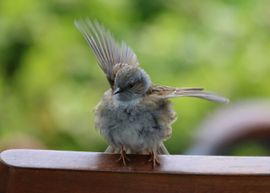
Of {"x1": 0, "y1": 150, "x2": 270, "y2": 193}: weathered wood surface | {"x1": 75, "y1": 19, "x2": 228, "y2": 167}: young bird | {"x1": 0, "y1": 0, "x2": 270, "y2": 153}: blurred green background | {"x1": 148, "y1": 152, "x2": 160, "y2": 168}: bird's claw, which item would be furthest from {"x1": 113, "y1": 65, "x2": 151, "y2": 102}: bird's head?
{"x1": 0, "y1": 0, "x2": 270, "y2": 153}: blurred green background

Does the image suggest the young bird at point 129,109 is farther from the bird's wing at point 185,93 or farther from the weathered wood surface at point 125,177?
the weathered wood surface at point 125,177

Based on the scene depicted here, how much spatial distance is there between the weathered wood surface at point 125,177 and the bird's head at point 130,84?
0.47 m

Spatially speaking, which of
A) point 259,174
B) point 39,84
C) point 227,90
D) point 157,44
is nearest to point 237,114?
point 227,90

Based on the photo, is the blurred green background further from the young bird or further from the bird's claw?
the bird's claw

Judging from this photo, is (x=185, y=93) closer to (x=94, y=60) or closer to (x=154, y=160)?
(x=154, y=160)

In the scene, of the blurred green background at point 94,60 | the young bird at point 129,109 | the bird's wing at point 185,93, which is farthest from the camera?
the blurred green background at point 94,60

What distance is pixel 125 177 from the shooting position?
44.2 inches

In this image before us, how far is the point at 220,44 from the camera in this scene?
2.91 m

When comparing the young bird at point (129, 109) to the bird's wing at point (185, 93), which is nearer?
the bird's wing at point (185, 93)

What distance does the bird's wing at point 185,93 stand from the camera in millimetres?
1240

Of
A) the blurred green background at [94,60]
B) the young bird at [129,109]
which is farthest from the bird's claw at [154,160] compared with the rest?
the blurred green background at [94,60]

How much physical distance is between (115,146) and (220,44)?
1.41 m

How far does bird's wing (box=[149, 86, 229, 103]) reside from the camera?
4.07 ft

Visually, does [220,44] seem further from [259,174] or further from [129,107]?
[259,174]
